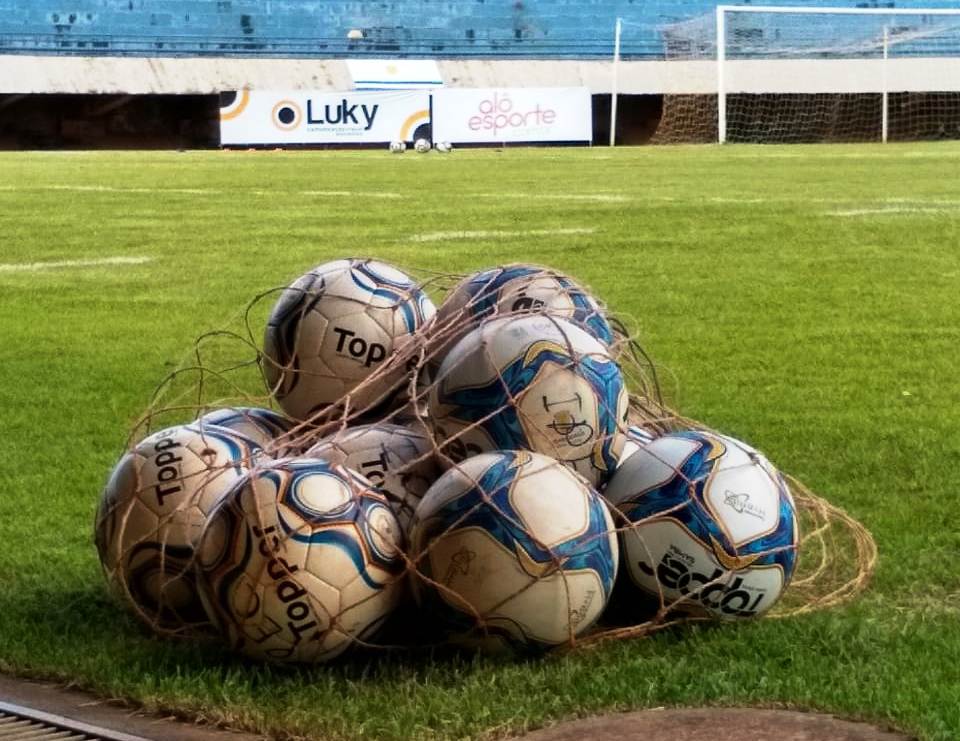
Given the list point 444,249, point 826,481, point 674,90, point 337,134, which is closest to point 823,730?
point 826,481

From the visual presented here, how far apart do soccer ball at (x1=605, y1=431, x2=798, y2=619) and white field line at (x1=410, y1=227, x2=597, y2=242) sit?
9.62 meters

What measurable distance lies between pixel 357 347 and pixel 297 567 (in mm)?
1108

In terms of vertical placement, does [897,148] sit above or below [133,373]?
below

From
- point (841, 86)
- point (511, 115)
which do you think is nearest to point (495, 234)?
point (511, 115)

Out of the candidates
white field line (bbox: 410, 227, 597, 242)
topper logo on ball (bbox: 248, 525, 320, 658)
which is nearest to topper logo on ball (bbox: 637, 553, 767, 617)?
topper logo on ball (bbox: 248, 525, 320, 658)

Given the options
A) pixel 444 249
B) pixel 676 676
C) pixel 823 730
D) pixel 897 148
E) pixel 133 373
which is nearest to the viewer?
pixel 823 730

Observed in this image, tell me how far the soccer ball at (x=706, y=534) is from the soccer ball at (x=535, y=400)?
15 cm

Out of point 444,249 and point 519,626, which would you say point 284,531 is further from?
point 444,249

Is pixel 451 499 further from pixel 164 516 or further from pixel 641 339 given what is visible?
pixel 641 339

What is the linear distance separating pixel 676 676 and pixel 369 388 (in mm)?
1405

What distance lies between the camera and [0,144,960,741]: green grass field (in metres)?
3.86

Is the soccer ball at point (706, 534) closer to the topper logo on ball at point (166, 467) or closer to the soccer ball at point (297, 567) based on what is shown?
the soccer ball at point (297, 567)

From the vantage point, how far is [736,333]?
921 centimetres

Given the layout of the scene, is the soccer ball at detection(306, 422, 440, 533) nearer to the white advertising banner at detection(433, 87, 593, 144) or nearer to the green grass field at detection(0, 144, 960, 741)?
the green grass field at detection(0, 144, 960, 741)
